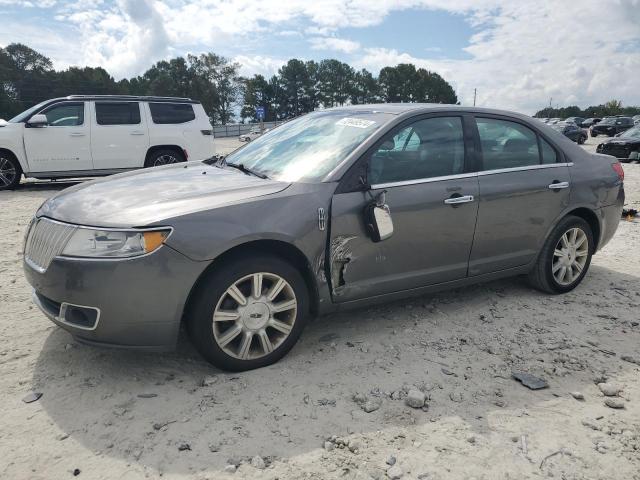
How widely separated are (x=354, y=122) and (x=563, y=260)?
2274 mm

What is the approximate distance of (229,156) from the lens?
4.34 m

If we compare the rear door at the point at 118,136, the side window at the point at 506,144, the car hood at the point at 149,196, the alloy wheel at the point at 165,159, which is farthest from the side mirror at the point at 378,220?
the rear door at the point at 118,136

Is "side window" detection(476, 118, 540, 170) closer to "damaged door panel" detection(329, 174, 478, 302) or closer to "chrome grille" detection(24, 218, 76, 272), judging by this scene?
"damaged door panel" detection(329, 174, 478, 302)

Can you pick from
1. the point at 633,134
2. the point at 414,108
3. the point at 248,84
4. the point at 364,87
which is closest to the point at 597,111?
the point at 364,87

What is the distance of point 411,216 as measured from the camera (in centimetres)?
351

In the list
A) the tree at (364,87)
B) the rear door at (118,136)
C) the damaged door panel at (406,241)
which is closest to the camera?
the damaged door panel at (406,241)

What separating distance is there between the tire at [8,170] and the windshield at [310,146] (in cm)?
785

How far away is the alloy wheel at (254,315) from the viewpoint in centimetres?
296

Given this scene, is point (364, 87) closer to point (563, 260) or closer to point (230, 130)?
point (230, 130)

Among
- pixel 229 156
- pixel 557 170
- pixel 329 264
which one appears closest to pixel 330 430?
pixel 329 264

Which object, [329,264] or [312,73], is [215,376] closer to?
[329,264]

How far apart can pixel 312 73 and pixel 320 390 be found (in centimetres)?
11283

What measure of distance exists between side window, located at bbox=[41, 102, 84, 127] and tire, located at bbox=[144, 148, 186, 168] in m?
1.46

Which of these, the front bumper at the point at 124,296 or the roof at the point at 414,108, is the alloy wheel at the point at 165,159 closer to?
the roof at the point at 414,108
